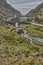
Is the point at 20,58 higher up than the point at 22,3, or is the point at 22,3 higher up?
the point at 20,58

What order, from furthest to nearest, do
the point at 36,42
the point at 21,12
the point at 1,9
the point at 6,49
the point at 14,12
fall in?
the point at 21,12 → the point at 14,12 → the point at 1,9 → the point at 36,42 → the point at 6,49

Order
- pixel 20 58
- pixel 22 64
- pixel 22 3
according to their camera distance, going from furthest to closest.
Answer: pixel 22 3 < pixel 20 58 < pixel 22 64

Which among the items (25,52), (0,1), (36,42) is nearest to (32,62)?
(25,52)

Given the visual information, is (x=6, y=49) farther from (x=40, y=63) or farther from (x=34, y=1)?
(x=34, y=1)

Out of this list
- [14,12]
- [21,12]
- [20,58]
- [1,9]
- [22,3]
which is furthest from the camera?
[22,3]

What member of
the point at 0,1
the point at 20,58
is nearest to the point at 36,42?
the point at 20,58

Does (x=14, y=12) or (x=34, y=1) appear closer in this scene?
(x=14, y=12)

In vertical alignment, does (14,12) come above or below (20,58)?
below

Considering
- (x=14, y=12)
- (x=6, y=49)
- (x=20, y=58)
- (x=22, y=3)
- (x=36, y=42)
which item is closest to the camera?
(x=20, y=58)

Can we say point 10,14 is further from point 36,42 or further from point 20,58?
point 20,58
